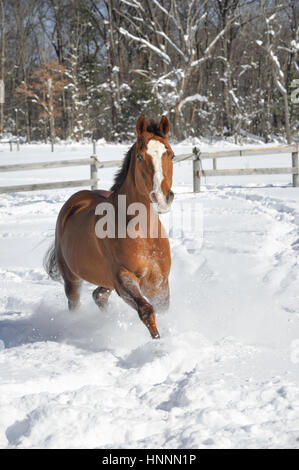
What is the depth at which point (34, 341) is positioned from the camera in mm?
3682

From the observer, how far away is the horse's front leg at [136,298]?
10.7ft

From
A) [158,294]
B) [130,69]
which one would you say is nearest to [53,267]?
[158,294]

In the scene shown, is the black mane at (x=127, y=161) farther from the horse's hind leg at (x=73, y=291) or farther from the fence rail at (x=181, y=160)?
the fence rail at (x=181, y=160)

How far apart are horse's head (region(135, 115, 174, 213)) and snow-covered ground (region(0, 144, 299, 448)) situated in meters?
0.92

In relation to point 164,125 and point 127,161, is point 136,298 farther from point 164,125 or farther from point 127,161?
point 164,125

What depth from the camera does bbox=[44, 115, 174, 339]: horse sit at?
3.10 meters

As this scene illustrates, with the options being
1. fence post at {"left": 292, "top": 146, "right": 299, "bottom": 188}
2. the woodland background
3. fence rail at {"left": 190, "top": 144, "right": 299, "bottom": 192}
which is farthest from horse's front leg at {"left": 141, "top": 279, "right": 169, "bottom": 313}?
the woodland background

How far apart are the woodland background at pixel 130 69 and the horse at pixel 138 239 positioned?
25911mm

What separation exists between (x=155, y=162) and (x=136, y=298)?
90cm

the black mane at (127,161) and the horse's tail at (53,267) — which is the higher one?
the black mane at (127,161)

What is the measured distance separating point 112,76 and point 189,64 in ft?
25.0

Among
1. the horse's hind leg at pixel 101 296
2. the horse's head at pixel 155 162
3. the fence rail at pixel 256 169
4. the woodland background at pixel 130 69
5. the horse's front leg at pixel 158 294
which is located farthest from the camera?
the woodland background at pixel 130 69

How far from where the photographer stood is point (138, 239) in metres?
3.37

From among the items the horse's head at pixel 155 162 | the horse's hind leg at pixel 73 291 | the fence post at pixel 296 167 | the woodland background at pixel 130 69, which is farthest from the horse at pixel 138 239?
the woodland background at pixel 130 69
